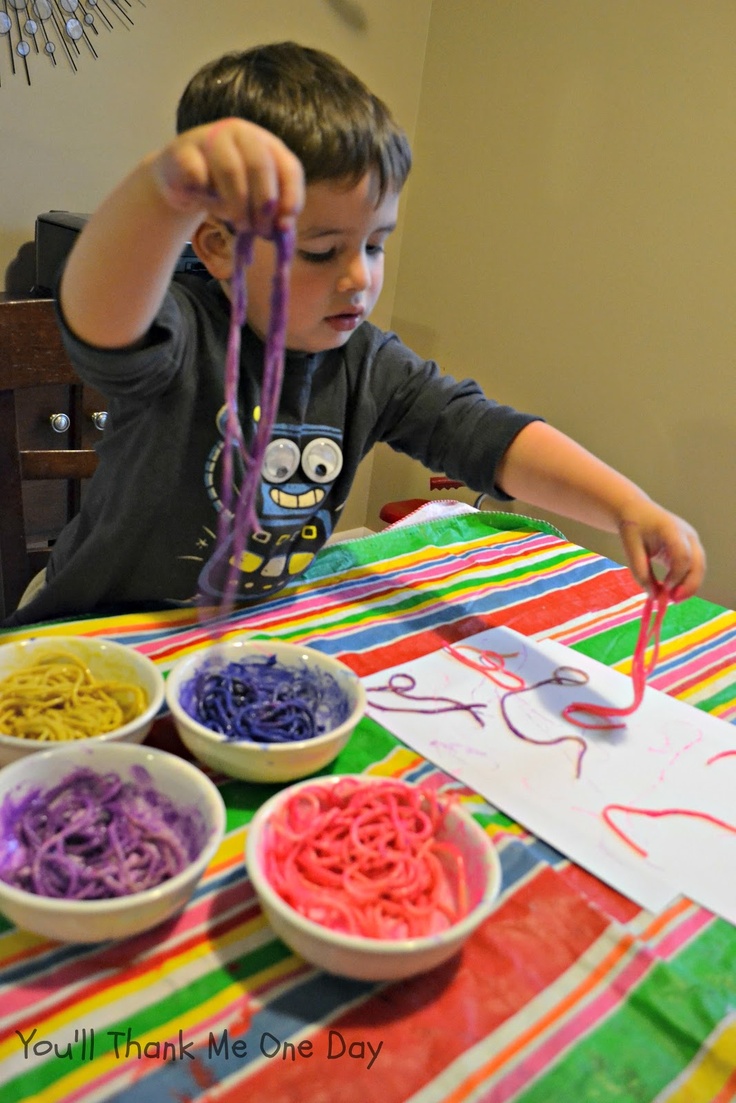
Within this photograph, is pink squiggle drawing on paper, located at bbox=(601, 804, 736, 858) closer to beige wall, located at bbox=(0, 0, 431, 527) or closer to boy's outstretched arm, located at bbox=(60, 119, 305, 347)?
boy's outstretched arm, located at bbox=(60, 119, 305, 347)

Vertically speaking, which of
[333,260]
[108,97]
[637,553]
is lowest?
[637,553]

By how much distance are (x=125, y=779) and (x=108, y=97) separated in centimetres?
138

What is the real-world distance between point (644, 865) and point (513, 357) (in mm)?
1527

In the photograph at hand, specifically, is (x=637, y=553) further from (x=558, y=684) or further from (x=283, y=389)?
(x=283, y=389)

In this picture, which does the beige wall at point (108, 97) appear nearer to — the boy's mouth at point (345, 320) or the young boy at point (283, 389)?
the young boy at point (283, 389)

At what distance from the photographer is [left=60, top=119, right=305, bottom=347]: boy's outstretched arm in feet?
1.47

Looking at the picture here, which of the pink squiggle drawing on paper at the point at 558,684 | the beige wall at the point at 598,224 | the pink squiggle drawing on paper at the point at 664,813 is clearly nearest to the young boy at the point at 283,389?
the pink squiggle drawing on paper at the point at 558,684

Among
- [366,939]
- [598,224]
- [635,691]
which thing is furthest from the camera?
[598,224]

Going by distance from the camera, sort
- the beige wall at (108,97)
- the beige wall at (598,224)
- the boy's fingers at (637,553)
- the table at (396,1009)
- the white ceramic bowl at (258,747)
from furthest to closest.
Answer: the beige wall at (598,224) → the beige wall at (108,97) → the boy's fingers at (637,553) → the white ceramic bowl at (258,747) → the table at (396,1009)

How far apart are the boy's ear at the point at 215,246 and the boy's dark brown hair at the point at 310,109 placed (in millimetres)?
93

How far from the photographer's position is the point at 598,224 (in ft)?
5.65

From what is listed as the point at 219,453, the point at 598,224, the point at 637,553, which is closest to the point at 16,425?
the point at 219,453

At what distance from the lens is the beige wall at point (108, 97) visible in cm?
138

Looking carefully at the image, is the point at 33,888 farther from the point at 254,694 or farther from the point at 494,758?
the point at 494,758
